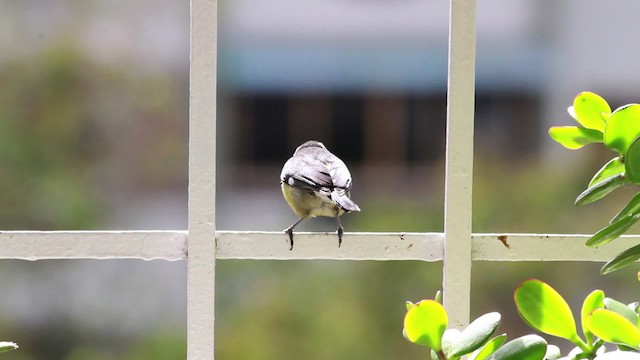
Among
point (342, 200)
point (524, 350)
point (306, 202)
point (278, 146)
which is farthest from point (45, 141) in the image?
point (524, 350)

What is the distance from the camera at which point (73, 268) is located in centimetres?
636

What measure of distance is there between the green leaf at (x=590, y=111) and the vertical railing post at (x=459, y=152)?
267mm

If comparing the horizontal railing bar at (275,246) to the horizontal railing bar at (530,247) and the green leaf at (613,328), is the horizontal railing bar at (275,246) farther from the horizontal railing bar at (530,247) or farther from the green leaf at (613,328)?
the green leaf at (613,328)

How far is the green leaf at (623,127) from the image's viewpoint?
34.8 inches

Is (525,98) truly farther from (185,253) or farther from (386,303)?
(185,253)

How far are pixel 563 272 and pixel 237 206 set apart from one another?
9.82ft

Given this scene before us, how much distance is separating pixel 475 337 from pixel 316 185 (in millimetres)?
1210

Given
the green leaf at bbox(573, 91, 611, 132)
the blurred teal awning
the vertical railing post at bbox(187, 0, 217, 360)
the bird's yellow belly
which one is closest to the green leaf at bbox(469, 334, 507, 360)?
the green leaf at bbox(573, 91, 611, 132)

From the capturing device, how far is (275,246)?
47.3 inches

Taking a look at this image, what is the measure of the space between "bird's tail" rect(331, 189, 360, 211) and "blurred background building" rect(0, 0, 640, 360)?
10.4ft

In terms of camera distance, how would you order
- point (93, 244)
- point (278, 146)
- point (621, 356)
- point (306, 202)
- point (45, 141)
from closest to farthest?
point (621, 356) < point (93, 244) < point (306, 202) < point (45, 141) < point (278, 146)

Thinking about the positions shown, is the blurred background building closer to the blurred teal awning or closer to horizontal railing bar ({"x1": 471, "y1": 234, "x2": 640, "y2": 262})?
the blurred teal awning

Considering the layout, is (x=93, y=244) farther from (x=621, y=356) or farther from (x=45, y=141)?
(x=45, y=141)

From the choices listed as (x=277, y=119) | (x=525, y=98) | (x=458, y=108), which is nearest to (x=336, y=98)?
(x=277, y=119)
